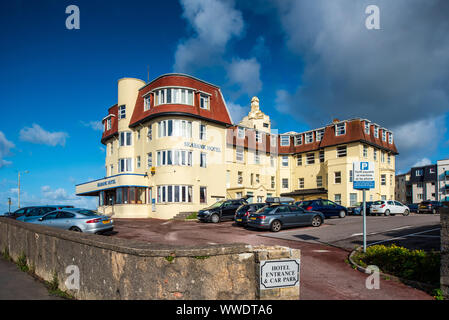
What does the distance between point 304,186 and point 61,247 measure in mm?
38886

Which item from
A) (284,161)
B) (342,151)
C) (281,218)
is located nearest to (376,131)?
(342,151)

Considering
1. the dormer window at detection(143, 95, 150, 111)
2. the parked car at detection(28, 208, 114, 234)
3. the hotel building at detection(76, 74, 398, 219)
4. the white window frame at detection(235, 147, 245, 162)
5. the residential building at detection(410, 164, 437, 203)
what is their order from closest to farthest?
the parked car at detection(28, 208, 114, 234)
the hotel building at detection(76, 74, 398, 219)
the dormer window at detection(143, 95, 150, 111)
the white window frame at detection(235, 147, 245, 162)
the residential building at detection(410, 164, 437, 203)

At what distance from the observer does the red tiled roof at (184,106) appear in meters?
29.4

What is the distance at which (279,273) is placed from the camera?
4594 millimetres

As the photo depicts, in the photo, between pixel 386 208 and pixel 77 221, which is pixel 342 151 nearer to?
pixel 386 208

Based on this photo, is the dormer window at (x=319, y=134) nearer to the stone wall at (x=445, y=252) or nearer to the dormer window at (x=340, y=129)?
the dormer window at (x=340, y=129)

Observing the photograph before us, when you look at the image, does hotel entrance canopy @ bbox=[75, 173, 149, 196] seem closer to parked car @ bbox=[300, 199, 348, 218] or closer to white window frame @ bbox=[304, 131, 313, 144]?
parked car @ bbox=[300, 199, 348, 218]

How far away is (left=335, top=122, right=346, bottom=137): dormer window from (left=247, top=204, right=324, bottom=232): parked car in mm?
24011

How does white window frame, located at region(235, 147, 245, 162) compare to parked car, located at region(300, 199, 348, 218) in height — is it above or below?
above

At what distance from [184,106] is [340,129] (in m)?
21.7

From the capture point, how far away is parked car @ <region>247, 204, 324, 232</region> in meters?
16.5

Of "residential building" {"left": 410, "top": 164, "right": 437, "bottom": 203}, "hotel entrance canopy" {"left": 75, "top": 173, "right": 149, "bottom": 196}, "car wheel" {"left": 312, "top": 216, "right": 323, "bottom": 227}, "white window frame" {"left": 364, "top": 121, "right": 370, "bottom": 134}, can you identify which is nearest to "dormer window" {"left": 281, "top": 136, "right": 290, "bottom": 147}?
"white window frame" {"left": 364, "top": 121, "right": 370, "bottom": 134}
